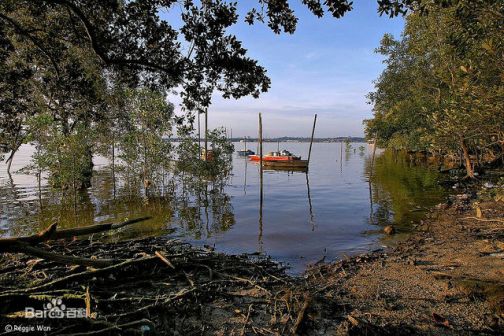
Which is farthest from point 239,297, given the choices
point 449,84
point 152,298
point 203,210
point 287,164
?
point 287,164

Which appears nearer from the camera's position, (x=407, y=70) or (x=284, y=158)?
(x=407, y=70)

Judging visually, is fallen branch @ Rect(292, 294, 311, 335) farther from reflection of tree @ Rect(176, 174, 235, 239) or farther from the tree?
reflection of tree @ Rect(176, 174, 235, 239)

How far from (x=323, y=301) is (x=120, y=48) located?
5.86 metres

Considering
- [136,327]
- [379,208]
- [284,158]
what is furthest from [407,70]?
[136,327]

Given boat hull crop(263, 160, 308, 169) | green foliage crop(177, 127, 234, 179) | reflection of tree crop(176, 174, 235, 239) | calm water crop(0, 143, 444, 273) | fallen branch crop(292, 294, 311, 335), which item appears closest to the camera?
fallen branch crop(292, 294, 311, 335)

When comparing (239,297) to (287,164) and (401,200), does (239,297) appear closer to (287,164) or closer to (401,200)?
(401,200)

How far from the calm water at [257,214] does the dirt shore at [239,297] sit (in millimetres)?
3112

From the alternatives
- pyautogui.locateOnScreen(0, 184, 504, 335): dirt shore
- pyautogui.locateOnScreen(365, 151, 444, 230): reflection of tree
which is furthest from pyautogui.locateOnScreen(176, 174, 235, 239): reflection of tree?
pyautogui.locateOnScreen(365, 151, 444, 230): reflection of tree

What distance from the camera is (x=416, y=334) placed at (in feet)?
15.1

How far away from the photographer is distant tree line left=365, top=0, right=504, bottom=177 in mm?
6414

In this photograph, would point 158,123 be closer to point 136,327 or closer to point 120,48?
point 120,48

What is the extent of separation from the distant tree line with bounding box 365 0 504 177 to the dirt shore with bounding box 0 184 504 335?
13.4 ft

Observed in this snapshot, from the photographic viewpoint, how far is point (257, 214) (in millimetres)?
17266

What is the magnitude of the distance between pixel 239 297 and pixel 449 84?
9.05 meters
